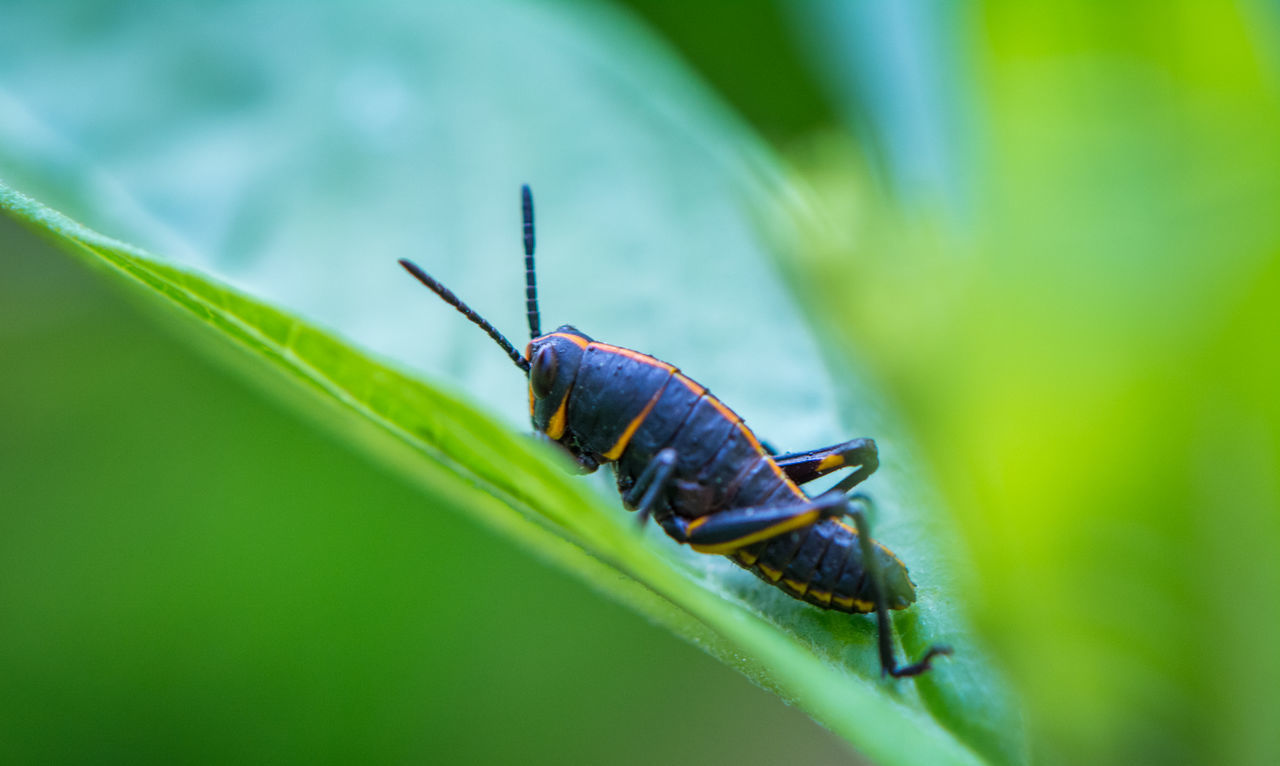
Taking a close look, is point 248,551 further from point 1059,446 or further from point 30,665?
point 1059,446

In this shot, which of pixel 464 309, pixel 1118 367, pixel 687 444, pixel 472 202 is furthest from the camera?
pixel 472 202

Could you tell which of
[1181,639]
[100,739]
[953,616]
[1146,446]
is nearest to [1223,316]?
[1146,446]

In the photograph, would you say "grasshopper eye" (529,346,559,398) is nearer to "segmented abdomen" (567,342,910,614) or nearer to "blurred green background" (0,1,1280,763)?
"segmented abdomen" (567,342,910,614)

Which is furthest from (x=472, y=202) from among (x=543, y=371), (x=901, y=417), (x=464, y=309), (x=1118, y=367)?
(x=1118, y=367)

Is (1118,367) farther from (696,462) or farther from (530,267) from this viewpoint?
(530,267)

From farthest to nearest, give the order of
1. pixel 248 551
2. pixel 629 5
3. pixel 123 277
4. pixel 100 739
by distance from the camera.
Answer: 1. pixel 629 5
2. pixel 248 551
3. pixel 100 739
4. pixel 123 277

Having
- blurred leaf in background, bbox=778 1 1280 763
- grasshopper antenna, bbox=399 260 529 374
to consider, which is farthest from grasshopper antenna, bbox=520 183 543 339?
blurred leaf in background, bbox=778 1 1280 763

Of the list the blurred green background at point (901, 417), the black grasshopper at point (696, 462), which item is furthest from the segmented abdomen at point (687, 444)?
the blurred green background at point (901, 417)

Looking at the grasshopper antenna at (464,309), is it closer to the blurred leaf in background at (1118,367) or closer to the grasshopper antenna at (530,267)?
the grasshopper antenna at (530,267)
